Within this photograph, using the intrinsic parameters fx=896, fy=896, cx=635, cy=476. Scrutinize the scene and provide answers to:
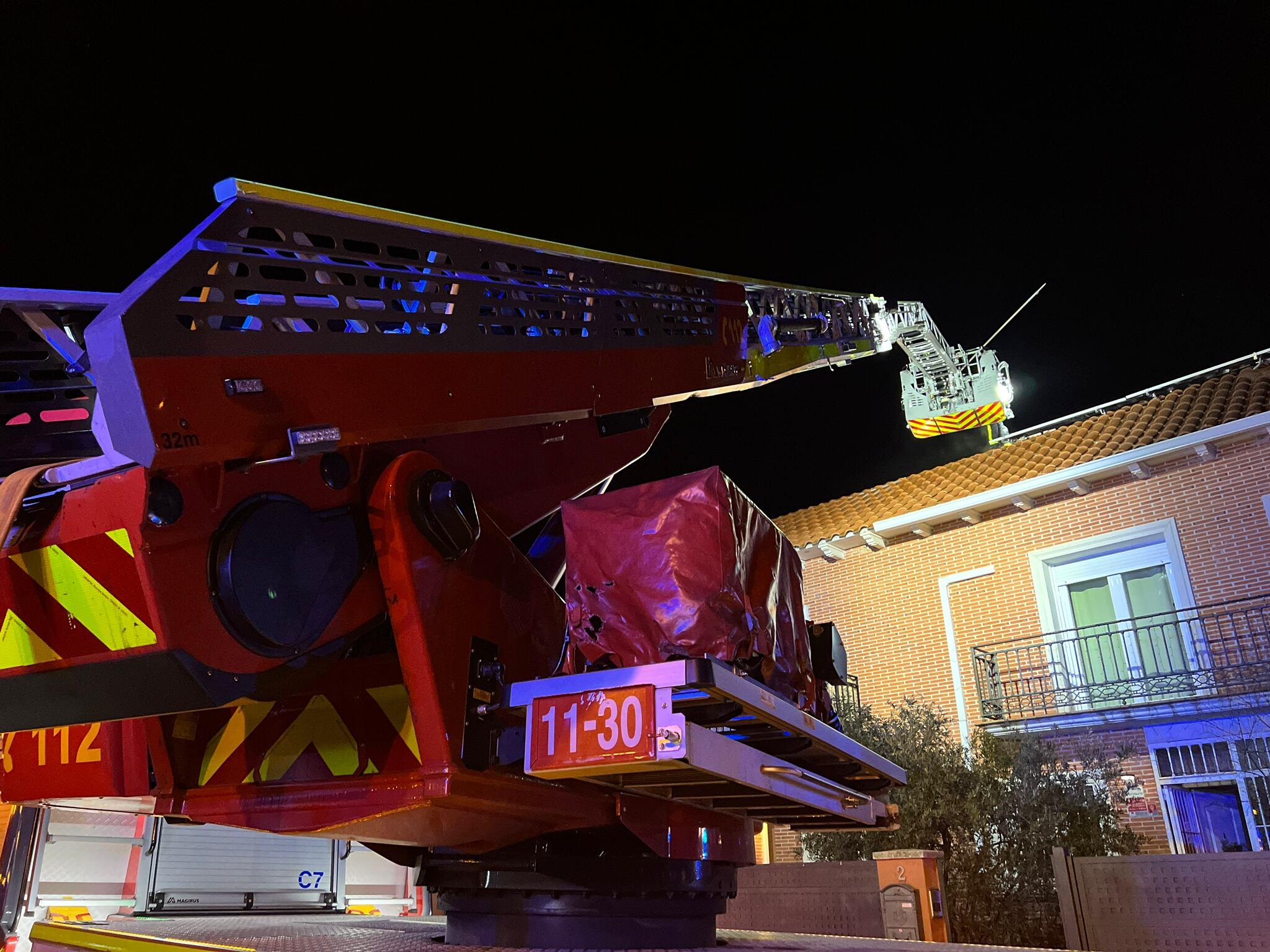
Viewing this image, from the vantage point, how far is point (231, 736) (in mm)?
3248

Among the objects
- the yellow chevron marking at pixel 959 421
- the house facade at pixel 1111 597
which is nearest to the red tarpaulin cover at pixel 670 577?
the house facade at pixel 1111 597

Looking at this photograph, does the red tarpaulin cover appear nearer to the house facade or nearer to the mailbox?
the mailbox

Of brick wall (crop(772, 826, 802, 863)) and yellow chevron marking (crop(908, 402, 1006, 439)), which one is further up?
yellow chevron marking (crop(908, 402, 1006, 439))

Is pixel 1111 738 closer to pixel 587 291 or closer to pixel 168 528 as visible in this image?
pixel 587 291

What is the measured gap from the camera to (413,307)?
269cm

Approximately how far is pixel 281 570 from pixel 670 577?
118 centimetres

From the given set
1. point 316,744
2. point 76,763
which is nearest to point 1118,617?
point 316,744

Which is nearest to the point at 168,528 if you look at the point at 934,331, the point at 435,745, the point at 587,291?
the point at 435,745

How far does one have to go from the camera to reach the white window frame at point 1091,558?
45.8 feet

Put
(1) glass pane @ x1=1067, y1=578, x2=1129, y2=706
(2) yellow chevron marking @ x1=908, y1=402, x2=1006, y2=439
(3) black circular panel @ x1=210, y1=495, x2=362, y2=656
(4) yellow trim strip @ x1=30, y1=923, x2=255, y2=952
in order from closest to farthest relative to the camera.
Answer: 1. (3) black circular panel @ x1=210, y1=495, x2=362, y2=656
2. (4) yellow trim strip @ x1=30, y1=923, x2=255, y2=952
3. (1) glass pane @ x1=1067, y1=578, x2=1129, y2=706
4. (2) yellow chevron marking @ x1=908, y1=402, x2=1006, y2=439

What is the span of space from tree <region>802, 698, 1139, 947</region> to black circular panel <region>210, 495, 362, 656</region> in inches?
426

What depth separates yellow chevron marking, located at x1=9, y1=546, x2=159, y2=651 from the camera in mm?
2195

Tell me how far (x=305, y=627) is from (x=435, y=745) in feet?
1.73

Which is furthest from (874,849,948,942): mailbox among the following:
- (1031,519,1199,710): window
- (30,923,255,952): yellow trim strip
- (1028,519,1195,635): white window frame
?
(30,923,255,952): yellow trim strip
